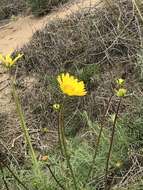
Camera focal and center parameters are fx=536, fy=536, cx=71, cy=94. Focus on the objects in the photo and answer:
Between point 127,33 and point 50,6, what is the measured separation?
80.4 inches

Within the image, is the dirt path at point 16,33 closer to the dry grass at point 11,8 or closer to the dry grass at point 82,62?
the dry grass at point 82,62

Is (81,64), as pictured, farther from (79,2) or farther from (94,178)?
(94,178)

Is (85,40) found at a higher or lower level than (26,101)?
higher

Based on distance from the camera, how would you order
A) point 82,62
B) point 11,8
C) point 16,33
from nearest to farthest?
point 82,62 < point 16,33 < point 11,8

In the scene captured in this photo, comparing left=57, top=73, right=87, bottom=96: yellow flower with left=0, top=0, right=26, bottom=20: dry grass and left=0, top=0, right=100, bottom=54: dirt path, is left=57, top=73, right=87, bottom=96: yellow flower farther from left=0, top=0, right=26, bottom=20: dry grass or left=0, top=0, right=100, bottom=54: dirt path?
left=0, top=0, right=26, bottom=20: dry grass

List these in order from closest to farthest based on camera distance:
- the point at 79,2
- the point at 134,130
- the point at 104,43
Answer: the point at 134,130 < the point at 104,43 < the point at 79,2

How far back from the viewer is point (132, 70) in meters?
4.11

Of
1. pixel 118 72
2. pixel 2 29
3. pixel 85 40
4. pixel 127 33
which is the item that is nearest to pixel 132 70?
pixel 118 72

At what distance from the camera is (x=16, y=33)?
6.26 meters

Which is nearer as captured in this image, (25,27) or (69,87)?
(69,87)

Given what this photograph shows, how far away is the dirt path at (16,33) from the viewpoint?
4603mm

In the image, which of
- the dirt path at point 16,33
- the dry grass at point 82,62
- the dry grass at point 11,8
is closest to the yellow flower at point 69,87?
the dry grass at point 82,62

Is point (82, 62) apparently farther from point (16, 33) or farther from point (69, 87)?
point (69, 87)

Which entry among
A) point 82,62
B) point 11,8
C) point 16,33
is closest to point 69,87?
point 82,62
